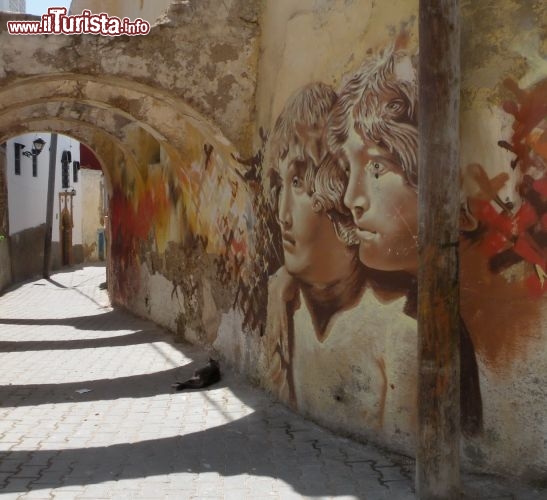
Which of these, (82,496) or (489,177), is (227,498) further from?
(489,177)

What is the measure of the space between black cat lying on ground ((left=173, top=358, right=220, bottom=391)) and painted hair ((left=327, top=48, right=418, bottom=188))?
10.1ft

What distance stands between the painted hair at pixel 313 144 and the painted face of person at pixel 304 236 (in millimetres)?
66

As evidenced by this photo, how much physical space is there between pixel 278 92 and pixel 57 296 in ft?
43.3

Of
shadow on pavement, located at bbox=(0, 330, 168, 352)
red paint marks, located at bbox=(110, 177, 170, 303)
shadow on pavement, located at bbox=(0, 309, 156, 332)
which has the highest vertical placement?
red paint marks, located at bbox=(110, 177, 170, 303)

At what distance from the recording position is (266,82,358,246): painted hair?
18.6 feet

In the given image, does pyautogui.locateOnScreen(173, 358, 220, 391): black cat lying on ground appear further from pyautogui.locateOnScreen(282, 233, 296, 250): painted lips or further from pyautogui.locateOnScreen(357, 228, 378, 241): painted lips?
pyautogui.locateOnScreen(357, 228, 378, 241): painted lips

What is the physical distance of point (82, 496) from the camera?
4586 millimetres

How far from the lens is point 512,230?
436 centimetres

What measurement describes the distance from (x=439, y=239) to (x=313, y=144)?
2.13 metres

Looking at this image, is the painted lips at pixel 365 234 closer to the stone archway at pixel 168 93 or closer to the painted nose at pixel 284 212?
the painted nose at pixel 284 212

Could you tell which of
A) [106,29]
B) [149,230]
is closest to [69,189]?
[149,230]

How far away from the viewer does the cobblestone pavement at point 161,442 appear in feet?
15.4

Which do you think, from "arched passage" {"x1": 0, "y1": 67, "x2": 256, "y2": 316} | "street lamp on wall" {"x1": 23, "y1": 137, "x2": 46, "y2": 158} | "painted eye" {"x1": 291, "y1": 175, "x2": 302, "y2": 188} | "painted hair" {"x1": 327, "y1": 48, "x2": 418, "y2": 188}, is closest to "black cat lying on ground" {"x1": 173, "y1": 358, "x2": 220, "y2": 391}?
"arched passage" {"x1": 0, "y1": 67, "x2": 256, "y2": 316}

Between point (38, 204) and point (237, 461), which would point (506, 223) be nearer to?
point (237, 461)
